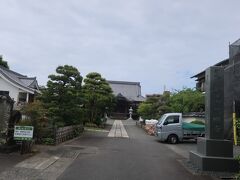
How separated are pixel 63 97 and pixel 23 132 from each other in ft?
30.6

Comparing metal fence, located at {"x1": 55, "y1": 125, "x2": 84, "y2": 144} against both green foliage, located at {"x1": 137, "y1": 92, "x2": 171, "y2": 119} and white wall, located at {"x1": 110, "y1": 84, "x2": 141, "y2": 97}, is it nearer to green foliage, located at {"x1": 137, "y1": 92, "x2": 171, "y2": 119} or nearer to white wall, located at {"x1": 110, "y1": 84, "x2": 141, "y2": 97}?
green foliage, located at {"x1": 137, "y1": 92, "x2": 171, "y2": 119}

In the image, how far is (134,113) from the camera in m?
67.3

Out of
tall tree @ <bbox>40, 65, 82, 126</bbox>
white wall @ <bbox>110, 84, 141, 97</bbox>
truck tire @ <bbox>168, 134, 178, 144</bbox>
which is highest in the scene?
white wall @ <bbox>110, 84, 141, 97</bbox>

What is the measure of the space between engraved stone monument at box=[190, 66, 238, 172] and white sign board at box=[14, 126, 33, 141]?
6335 millimetres

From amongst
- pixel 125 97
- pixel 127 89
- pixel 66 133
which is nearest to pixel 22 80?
pixel 66 133

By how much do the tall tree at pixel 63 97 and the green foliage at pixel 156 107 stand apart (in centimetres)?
1484

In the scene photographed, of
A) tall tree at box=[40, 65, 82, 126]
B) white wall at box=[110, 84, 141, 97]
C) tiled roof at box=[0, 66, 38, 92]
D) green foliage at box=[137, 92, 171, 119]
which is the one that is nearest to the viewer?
tall tree at box=[40, 65, 82, 126]

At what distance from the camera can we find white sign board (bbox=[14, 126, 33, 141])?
46.1 feet

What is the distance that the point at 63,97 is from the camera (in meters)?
23.4

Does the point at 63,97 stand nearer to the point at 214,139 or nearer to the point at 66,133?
the point at 66,133

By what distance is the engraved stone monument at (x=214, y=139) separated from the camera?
12.1 metres

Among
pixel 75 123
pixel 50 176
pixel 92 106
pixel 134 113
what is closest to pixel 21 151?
pixel 50 176

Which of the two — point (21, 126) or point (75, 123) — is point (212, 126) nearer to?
point (21, 126)

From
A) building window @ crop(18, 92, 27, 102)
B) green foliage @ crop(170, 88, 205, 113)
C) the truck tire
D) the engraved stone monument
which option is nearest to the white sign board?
the engraved stone monument
